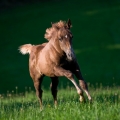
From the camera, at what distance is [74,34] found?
Result: 116 feet

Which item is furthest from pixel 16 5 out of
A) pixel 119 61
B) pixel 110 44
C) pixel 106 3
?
pixel 119 61

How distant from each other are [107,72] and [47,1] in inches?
744

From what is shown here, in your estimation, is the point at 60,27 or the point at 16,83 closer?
the point at 60,27

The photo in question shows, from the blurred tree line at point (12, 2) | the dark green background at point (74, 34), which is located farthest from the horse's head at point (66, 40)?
the blurred tree line at point (12, 2)

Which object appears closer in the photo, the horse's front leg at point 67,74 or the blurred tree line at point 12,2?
the horse's front leg at point 67,74

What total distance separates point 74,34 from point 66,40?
23.6 m

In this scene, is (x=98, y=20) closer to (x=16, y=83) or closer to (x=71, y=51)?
(x=16, y=83)

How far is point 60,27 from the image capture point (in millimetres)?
12367

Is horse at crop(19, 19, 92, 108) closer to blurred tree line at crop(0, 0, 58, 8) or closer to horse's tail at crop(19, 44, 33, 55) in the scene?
horse's tail at crop(19, 44, 33, 55)

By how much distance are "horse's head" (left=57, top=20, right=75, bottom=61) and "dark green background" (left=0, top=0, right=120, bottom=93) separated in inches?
459

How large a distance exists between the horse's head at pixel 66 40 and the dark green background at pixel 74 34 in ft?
38.2

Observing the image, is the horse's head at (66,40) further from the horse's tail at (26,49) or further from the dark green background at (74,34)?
the dark green background at (74,34)

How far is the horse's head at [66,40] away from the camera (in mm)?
11836

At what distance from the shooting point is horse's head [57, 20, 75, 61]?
466 inches
